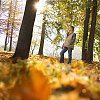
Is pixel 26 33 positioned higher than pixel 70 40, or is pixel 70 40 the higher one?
pixel 26 33

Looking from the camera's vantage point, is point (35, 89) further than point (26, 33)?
No

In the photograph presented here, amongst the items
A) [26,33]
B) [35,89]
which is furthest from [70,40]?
[35,89]

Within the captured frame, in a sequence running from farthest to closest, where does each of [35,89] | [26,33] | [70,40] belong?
[70,40]
[26,33]
[35,89]

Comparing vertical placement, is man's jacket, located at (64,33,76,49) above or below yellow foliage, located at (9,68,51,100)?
above

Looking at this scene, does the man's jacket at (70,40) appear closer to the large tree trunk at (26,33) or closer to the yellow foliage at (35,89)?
the large tree trunk at (26,33)

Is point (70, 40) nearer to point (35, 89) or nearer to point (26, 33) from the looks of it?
A: point (26, 33)

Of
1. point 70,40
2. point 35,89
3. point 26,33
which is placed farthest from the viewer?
point 70,40

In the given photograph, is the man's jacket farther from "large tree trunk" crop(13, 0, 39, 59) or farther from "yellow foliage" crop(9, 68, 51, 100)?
"yellow foliage" crop(9, 68, 51, 100)

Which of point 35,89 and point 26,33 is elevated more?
point 26,33

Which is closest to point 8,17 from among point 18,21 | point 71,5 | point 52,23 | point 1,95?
point 18,21

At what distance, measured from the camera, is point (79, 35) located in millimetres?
35969

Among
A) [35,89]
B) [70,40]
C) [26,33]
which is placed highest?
[26,33]

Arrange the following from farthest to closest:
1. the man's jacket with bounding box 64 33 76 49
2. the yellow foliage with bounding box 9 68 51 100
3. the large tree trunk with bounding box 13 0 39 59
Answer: the man's jacket with bounding box 64 33 76 49 → the large tree trunk with bounding box 13 0 39 59 → the yellow foliage with bounding box 9 68 51 100

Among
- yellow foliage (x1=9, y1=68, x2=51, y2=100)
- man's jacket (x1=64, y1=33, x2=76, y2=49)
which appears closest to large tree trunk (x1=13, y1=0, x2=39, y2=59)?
man's jacket (x1=64, y1=33, x2=76, y2=49)
